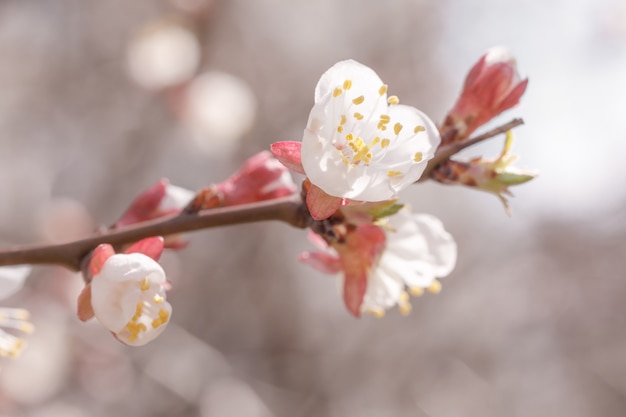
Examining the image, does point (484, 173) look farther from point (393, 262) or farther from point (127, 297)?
point (127, 297)

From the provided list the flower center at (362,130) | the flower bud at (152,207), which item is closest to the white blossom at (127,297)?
the flower bud at (152,207)

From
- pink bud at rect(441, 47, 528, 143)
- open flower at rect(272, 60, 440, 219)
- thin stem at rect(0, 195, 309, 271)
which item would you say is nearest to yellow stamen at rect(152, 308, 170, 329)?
thin stem at rect(0, 195, 309, 271)

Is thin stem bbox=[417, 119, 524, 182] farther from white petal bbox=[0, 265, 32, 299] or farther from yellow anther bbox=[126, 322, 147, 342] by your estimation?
white petal bbox=[0, 265, 32, 299]

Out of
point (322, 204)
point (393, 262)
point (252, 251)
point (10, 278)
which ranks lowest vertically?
point (252, 251)

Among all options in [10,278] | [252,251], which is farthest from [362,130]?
[252,251]

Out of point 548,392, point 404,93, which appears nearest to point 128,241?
point 404,93

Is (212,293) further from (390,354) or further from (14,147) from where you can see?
(14,147)

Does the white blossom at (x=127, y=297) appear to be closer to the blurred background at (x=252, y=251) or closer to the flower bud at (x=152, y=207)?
the flower bud at (x=152, y=207)
